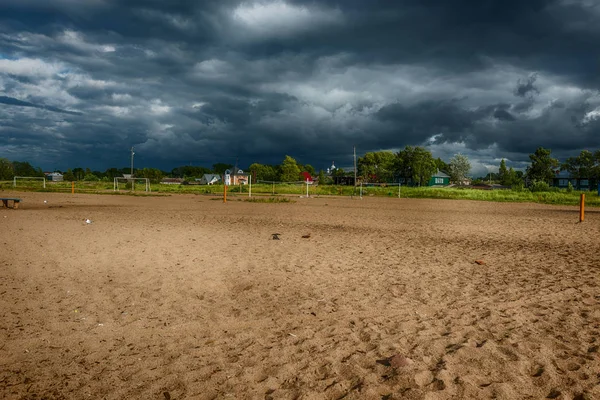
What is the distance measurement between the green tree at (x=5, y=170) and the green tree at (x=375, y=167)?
10110 cm

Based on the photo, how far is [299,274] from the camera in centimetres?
781

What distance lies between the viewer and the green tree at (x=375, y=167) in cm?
11206

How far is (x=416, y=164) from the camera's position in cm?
9462

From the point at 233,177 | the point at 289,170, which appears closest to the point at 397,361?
the point at 233,177

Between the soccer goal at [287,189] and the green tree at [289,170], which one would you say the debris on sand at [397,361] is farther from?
the green tree at [289,170]

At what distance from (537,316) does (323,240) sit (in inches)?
283

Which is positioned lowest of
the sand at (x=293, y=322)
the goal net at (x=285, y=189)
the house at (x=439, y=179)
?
the sand at (x=293, y=322)

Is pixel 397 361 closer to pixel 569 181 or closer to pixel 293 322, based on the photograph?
pixel 293 322

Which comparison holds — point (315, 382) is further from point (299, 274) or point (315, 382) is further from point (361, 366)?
point (299, 274)

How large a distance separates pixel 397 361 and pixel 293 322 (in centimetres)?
166

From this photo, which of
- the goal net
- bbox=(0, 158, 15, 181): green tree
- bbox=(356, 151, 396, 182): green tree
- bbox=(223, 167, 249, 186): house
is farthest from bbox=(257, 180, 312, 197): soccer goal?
bbox=(0, 158, 15, 181): green tree

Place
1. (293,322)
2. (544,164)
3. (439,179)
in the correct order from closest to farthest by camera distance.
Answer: (293,322), (544,164), (439,179)

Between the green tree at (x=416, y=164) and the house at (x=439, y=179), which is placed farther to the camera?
the house at (x=439, y=179)

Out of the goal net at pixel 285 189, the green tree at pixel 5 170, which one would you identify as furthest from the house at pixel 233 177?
the green tree at pixel 5 170
